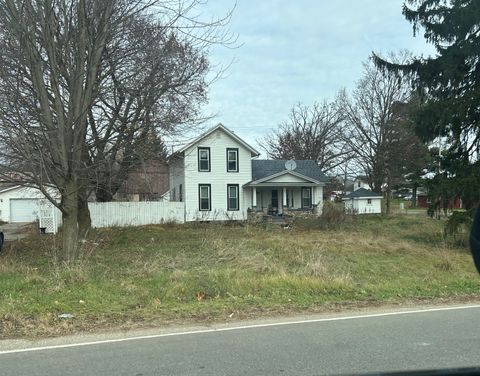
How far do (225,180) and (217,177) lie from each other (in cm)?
59

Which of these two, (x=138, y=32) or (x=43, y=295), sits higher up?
(x=138, y=32)

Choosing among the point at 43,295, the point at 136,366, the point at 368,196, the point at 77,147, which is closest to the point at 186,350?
the point at 136,366

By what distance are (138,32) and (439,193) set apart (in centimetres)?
1276

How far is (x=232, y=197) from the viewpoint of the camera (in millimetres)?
34031

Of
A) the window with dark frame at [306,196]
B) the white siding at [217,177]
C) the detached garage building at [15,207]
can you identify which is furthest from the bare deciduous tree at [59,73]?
the detached garage building at [15,207]

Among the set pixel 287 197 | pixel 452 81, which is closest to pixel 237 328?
pixel 452 81

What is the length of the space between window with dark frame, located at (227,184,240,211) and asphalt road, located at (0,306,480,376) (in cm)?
2628

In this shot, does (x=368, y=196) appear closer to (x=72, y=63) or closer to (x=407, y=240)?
(x=407, y=240)

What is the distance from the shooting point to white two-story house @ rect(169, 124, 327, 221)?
32.8 meters

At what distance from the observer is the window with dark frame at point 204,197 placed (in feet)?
109

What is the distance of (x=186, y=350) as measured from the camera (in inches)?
243

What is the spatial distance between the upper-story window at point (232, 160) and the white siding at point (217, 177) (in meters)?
0.22

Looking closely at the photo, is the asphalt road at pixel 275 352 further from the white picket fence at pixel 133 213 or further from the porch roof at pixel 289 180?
the porch roof at pixel 289 180

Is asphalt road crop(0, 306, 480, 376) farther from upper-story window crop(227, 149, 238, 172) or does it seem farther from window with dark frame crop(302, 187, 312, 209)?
window with dark frame crop(302, 187, 312, 209)
